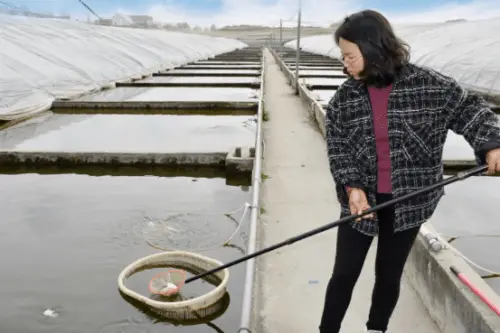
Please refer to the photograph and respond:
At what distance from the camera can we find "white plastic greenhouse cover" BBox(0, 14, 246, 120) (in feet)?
26.6

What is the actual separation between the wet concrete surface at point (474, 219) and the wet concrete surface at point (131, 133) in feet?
9.59

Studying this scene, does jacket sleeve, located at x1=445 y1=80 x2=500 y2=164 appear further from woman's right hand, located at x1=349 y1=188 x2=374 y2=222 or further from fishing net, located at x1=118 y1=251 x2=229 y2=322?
fishing net, located at x1=118 y1=251 x2=229 y2=322

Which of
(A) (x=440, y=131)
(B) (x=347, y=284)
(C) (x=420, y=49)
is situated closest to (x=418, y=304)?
(B) (x=347, y=284)

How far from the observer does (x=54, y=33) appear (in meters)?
12.5

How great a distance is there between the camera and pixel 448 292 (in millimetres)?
2305

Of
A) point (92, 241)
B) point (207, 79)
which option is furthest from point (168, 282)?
point (207, 79)

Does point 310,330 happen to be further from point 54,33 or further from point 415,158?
point 54,33

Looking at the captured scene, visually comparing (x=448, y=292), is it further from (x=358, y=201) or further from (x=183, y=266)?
(x=183, y=266)

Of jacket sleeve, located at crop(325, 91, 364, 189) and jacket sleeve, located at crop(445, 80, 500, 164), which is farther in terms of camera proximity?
jacket sleeve, located at crop(325, 91, 364, 189)

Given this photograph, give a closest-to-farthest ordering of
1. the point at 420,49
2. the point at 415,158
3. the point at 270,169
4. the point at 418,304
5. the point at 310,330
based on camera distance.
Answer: the point at 415,158 < the point at 310,330 < the point at 418,304 < the point at 270,169 < the point at 420,49

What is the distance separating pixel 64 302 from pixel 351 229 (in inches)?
78.5

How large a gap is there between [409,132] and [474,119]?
0.76ft

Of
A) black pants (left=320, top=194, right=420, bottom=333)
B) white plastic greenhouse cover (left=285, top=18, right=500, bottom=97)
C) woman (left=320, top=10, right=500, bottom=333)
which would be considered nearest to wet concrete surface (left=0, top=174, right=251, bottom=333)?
black pants (left=320, top=194, right=420, bottom=333)

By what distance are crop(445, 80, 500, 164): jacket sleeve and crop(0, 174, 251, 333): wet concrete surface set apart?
1.67 metres
